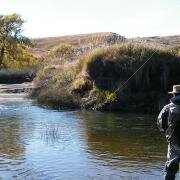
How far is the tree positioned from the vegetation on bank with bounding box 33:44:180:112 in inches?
2223

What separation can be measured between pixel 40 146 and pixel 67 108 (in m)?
11.4

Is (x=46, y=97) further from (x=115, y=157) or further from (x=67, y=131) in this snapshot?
(x=115, y=157)

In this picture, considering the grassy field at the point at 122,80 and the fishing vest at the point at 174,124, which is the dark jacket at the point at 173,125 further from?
the grassy field at the point at 122,80

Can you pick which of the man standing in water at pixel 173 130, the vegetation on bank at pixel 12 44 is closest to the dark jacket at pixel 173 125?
the man standing in water at pixel 173 130

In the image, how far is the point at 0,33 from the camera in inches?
3342

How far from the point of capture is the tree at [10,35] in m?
84.2

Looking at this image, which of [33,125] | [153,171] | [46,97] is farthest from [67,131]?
[46,97]

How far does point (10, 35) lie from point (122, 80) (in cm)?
6061

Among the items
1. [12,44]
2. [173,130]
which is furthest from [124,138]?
[12,44]

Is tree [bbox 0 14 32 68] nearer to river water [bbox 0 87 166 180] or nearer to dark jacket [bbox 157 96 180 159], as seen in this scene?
river water [bbox 0 87 166 180]

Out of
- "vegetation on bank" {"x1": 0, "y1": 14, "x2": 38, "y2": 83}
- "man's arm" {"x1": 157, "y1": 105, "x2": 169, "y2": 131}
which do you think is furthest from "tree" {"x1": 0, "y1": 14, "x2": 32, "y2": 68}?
"man's arm" {"x1": 157, "y1": 105, "x2": 169, "y2": 131}

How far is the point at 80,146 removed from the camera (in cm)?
1602

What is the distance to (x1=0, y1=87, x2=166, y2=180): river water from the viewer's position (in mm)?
12625

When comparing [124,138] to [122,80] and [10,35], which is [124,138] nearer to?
[122,80]
